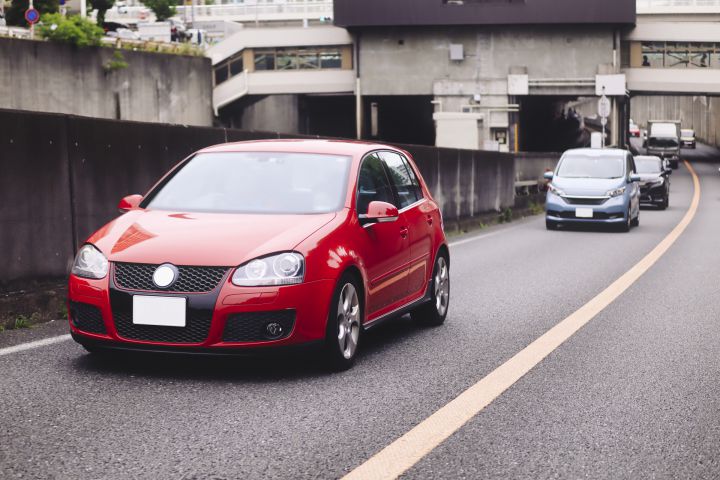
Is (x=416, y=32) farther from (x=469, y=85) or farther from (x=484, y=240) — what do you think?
(x=484, y=240)

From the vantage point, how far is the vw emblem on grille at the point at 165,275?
615 centimetres

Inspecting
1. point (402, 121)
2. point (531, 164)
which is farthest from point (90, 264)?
point (402, 121)

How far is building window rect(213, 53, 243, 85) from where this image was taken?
62.5m

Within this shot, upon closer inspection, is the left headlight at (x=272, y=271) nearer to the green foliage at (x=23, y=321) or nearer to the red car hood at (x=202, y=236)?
the red car hood at (x=202, y=236)

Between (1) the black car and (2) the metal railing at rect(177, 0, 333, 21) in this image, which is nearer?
(1) the black car

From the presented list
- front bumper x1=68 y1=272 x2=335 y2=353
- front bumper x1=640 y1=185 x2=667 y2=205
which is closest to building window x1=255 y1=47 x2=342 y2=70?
front bumper x1=640 y1=185 x2=667 y2=205

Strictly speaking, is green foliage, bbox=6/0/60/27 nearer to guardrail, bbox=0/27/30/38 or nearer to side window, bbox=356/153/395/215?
Result: guardrail, bbox=0/27/30/38

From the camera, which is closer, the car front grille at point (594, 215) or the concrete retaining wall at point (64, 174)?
the concrete retaining wall at point (64, 174)

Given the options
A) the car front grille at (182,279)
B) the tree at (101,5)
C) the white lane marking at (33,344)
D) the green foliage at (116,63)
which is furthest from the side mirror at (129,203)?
the tree at (101,5)

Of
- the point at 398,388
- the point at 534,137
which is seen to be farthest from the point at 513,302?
the point at 534,137

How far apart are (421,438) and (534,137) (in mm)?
75735

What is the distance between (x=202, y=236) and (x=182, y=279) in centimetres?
39

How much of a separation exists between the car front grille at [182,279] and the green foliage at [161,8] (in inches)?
3628

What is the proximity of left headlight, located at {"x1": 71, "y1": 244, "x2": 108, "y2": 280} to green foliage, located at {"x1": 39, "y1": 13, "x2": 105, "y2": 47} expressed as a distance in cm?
3921
